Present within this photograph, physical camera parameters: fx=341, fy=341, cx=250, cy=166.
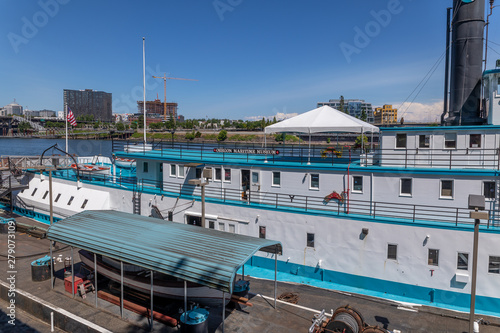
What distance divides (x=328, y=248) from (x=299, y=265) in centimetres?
160

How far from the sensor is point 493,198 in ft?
43.5

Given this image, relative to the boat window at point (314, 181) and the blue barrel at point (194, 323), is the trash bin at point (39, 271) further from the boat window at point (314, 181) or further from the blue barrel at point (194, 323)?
the boat window at point (314, 181)

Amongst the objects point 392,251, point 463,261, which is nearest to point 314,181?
point 392,251

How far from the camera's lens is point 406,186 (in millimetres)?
14492

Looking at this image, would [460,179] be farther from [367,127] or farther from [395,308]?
[395,308]

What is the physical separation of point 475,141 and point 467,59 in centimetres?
503

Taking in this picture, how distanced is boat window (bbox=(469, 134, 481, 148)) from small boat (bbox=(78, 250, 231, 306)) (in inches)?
466

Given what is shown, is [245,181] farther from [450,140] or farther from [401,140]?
[450,140]

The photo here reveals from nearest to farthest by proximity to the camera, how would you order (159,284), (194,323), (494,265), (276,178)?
(194,323), (159,284), (494,265), (276,178)

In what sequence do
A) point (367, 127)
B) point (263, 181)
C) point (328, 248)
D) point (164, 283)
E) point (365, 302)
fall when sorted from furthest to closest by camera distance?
point (263, 181)
point (367, 127)
point (328, 248)
point (365, 302)
point (164, 283)

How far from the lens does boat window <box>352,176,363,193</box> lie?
15289 mm

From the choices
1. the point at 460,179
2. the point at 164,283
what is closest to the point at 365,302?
the point at 460,179

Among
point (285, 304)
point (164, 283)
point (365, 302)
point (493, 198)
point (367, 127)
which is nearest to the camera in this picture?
point (164, 283)

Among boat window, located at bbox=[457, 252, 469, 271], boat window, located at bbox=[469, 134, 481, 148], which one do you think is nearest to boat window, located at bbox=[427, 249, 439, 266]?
boat window, located at bbox=[457, 252, 469, 271]
